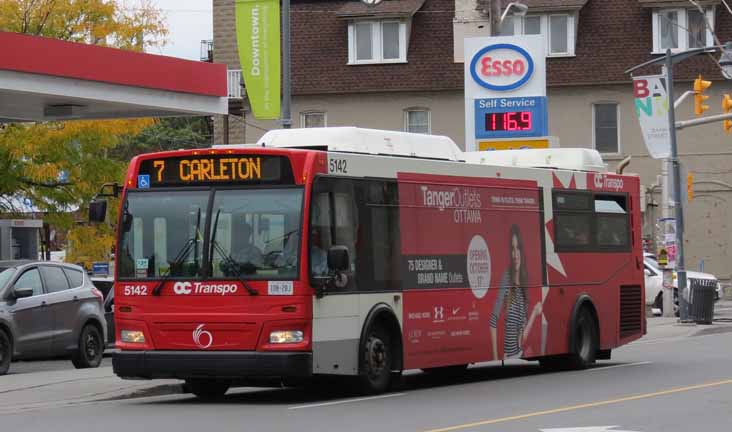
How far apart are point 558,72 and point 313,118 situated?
872cm

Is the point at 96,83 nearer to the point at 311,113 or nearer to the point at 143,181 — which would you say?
the point at 143,181

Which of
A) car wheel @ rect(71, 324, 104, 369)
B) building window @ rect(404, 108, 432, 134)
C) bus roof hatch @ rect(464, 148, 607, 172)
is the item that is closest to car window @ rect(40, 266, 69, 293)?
car wheel @ rect(71, 324, 104, 369)

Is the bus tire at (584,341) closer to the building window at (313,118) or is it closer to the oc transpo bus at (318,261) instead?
the oc transpo bus at (318,261)

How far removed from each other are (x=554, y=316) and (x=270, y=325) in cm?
635

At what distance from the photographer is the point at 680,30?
5006 cm

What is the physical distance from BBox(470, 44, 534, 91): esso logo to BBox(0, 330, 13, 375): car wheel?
51.0ft

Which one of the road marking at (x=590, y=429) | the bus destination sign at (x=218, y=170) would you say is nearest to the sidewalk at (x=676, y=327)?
the bus destination sign at (x=218, y=170)

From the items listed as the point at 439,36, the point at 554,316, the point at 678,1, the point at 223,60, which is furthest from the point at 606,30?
the point at 554,316

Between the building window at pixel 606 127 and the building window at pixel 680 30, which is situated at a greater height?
the building window at pixel 680 30

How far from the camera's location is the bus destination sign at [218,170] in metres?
15.7

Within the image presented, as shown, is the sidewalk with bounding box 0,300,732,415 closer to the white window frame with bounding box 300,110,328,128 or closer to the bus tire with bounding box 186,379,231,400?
the bus tire with bounding box 186,379,231,400

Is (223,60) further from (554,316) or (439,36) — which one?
(554,316)

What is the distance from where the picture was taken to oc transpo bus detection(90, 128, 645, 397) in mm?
15344

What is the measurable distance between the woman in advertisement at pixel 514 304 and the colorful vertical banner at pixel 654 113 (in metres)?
16.7
